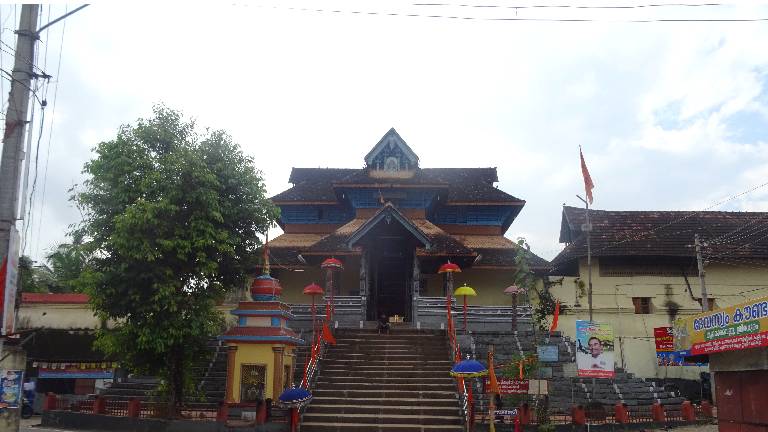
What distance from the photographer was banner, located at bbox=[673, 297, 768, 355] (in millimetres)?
9891

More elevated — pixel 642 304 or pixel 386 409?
pixel 642 304

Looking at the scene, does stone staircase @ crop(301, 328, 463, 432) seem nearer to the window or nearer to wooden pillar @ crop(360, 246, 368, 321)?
wooden pillar @ crop(360, 246, 368, 321)

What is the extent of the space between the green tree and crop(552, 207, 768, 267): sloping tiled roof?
52.6ft

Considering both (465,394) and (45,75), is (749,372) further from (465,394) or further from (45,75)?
(45,75)

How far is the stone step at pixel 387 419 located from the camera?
16.3 meters

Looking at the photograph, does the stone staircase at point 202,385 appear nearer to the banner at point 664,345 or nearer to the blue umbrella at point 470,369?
the blue umbrella at point 470,369

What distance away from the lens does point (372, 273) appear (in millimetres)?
24969

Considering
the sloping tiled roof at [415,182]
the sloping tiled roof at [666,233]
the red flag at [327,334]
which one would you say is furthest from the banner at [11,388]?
the sloping tiled roof at [666,233]

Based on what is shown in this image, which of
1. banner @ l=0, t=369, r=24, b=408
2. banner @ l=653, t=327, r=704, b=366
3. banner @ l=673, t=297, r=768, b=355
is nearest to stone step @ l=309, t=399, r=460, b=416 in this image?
banner @ l=673, t=297, r=768, b=355

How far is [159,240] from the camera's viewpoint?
1614 centimetres

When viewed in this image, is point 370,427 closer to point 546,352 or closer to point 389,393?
point 389,393

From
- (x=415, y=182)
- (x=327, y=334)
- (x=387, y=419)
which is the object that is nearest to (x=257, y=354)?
(x=327, y=334)

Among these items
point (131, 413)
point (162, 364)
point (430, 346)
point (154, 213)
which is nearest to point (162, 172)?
point (154, 213)

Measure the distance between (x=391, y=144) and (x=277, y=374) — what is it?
1456 cm
